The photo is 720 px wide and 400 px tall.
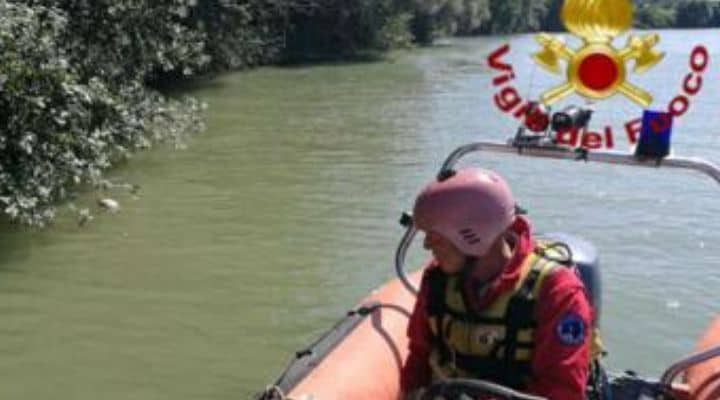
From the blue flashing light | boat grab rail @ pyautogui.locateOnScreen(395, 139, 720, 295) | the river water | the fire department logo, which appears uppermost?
the fire department logo

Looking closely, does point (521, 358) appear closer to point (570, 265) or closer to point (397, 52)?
point (570, 265)

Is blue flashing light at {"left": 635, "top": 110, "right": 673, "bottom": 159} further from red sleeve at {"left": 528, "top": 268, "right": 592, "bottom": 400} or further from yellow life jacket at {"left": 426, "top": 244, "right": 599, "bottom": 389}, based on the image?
red sleeve at {"left": 528, "top": 268, "right": 592, "bottom": 400}

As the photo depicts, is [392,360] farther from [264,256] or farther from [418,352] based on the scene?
[264,256]

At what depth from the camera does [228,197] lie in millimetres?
8562

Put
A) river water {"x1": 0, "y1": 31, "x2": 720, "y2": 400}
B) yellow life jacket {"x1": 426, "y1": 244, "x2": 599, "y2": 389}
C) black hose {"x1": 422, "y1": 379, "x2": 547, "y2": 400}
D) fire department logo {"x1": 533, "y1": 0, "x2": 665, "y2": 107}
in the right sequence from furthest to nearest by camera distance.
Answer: river water {"x1": 0, "y1": 31, "x2": 720, "y2": 400}, fire department logo {"x1": 533, "y1": 0, "x2": 665, "y2": 107}, yellow life jacket {"x1": 426, "y1": 244, "x2": 599, "y2": 389}, black hose {"x1": 422, "y1": 379, "x2": 547, "y2": 400}

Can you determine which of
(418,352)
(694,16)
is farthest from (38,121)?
(694,16)

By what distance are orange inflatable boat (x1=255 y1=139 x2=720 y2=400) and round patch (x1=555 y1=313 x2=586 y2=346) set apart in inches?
28.4

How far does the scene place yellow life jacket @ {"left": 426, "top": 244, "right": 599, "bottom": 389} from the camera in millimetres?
2330

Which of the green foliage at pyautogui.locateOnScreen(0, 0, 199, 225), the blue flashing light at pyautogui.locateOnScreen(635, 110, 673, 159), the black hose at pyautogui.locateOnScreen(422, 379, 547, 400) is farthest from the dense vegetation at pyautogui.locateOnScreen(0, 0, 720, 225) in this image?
the black hose at pyautogui.locateOnScreen(422, 379, 547, 400)

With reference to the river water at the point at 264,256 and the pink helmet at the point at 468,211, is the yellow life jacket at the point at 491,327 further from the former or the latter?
the river water at the point at 264,256

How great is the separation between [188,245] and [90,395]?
2.41 m

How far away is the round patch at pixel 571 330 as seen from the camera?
2275 mm

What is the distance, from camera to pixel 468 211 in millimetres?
2195

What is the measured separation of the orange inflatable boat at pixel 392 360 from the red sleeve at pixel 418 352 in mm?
322
